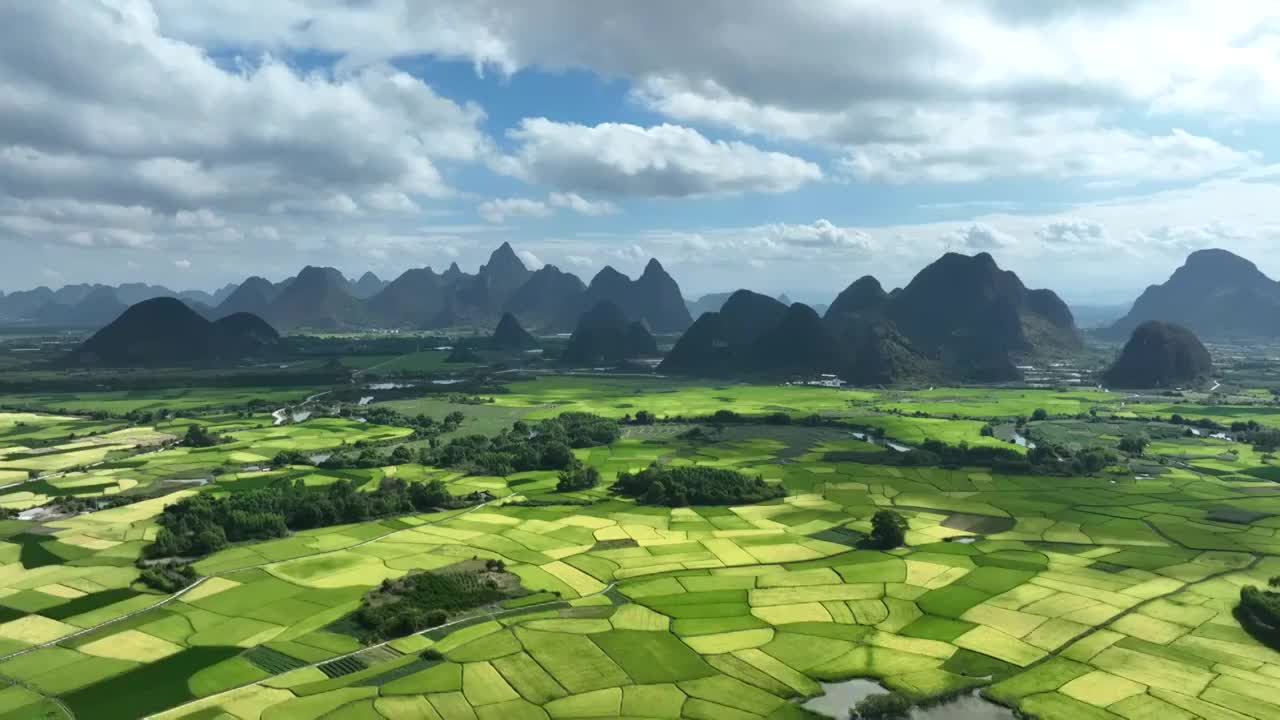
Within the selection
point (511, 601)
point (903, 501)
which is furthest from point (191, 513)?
point (903, 501)

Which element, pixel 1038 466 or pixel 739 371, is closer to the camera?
pixel 1038 466

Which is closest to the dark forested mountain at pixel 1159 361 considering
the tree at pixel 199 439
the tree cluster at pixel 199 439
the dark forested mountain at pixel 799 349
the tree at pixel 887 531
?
the dark forested mountain at pixel 799 349

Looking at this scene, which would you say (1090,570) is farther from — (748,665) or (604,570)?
(604,570)

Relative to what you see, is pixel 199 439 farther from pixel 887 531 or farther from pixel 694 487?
pixel 887 531

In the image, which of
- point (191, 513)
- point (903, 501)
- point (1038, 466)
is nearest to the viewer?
point (191, 513)

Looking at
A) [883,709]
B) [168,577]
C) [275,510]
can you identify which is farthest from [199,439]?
[883,709]
